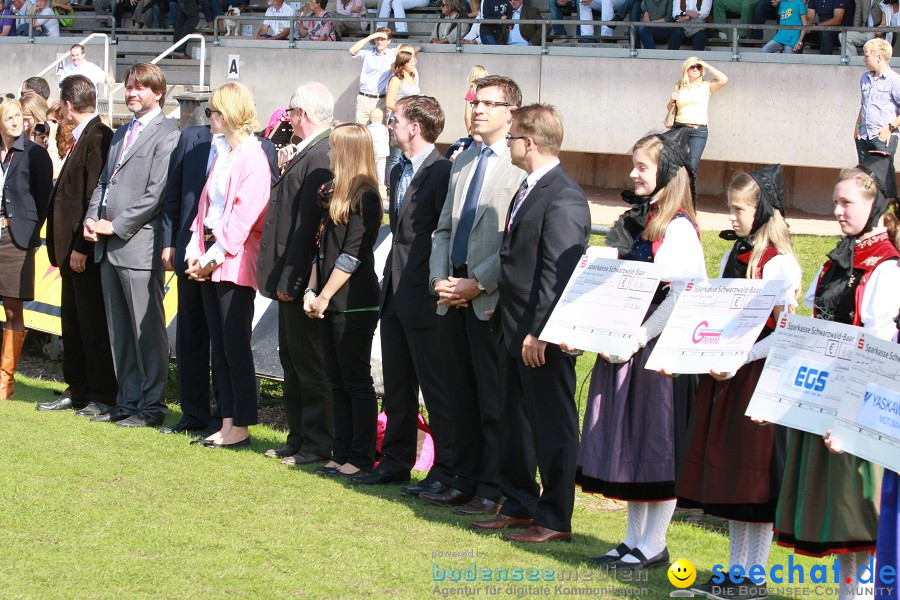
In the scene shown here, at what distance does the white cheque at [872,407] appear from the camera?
13.3 ft

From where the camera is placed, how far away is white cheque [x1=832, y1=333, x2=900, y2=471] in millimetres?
4043

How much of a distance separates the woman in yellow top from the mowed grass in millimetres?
8522

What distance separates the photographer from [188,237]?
26.1ft

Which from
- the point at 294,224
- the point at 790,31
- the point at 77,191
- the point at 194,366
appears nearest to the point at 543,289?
the point at 294,224

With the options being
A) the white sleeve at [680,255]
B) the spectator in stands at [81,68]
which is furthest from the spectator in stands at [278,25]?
the white sleeve at [680,255]

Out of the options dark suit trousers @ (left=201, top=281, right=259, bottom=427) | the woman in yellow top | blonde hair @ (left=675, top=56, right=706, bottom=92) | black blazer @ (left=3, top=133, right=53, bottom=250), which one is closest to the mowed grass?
dark suit trousers @ (left=201, top=281, right=259, bottom=427)

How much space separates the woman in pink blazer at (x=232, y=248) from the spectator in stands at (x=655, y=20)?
417 inches

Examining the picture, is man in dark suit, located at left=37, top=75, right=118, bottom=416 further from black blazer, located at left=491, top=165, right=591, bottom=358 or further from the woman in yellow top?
the woman in yellow top

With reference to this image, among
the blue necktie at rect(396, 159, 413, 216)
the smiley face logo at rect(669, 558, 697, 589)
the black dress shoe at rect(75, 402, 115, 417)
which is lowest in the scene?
the black dress shoe at rect(75, 402, 115, 417)

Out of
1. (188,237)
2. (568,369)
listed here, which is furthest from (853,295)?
(188,237)

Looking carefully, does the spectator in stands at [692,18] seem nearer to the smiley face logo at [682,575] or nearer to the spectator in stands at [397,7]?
the spectator in stands at [397,7]

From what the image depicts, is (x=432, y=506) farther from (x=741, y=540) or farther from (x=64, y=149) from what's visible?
(x=64, y=149)

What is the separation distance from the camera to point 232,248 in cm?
755

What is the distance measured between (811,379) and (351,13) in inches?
667
